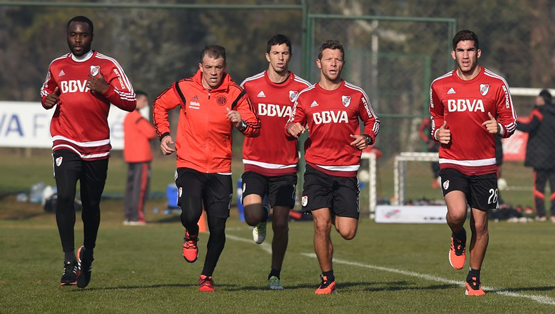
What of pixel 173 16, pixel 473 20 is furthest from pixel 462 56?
pixel 173 16

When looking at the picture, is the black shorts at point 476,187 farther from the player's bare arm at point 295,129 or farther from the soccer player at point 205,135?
the soccer player at point 205,135

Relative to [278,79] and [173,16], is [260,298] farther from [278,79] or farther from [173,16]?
[173,16]

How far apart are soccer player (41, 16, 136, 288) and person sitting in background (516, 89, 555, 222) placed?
11.5 m

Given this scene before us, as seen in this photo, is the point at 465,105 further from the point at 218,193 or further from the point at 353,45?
the point at 353,45

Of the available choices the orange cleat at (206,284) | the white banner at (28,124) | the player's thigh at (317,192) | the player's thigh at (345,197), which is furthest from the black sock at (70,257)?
the white banner at (28,124)

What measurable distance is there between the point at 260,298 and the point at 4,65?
146ft

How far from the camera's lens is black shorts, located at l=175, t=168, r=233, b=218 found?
9.23m

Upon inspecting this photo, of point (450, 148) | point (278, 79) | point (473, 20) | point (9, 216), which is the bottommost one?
point (9, 216)

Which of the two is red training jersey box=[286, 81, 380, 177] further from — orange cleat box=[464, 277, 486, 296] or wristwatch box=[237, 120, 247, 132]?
orange cleat box=[464, 277, 486, 296]

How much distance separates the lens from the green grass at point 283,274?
8.27m

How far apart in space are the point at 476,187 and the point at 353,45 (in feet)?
116

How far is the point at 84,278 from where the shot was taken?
9.33 meters

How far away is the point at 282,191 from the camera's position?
990cm

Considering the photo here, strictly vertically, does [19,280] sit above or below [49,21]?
below
